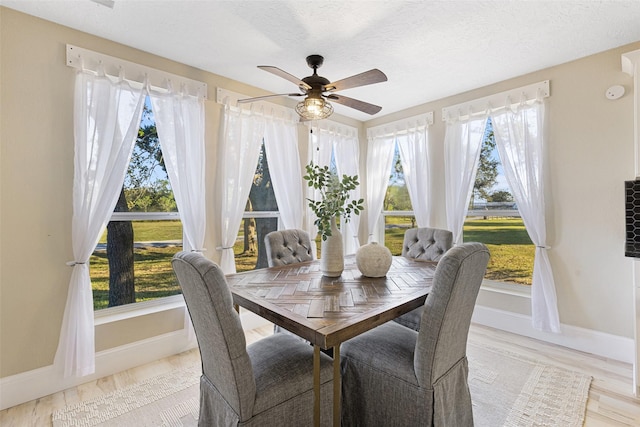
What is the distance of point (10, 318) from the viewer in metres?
1.97

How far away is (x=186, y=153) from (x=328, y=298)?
2.01 meters

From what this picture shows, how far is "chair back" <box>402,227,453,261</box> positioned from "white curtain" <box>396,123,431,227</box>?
99 centimetres

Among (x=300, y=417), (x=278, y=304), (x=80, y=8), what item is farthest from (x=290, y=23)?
→ (x=300, y=417)

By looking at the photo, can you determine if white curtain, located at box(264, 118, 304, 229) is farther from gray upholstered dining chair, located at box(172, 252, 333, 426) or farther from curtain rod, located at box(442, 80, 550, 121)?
gray upholstered dining chair, located at box(172, 252, 333, 426)

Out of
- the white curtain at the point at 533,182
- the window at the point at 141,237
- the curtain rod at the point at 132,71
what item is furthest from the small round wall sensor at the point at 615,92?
the window at the point at 141,237

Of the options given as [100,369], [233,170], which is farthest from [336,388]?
[233,170]

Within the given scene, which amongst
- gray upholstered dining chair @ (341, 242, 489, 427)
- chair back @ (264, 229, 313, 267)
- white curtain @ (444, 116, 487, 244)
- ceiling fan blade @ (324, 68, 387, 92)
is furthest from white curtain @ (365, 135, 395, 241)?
gray upholstered dining chair @ (341, 242, 489, 427)

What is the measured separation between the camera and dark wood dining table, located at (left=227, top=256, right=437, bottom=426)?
4.07ft

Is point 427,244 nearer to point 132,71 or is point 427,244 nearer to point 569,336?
point 569,336

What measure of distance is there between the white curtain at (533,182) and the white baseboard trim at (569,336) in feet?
0.43

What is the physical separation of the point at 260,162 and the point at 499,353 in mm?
3154

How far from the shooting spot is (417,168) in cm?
383

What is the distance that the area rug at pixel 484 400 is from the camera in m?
1.79

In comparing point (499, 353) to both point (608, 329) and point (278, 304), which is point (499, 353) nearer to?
point (608, 329)
